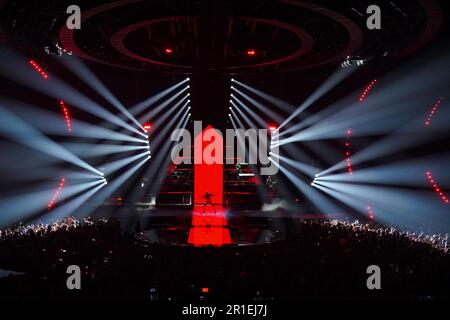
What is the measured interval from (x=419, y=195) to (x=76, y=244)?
42.4ft

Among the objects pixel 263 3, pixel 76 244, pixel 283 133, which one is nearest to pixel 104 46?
pixel 263 3

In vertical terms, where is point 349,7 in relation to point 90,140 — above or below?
above

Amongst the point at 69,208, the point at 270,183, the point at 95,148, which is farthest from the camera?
the point at 270,183

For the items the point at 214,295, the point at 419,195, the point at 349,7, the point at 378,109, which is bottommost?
the point at 214,295

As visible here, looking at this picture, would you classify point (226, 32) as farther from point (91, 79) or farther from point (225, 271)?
point (91, 79)

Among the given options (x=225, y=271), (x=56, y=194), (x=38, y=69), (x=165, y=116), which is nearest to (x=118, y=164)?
(x=165, y=116)

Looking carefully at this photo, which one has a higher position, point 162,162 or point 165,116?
point 165,116

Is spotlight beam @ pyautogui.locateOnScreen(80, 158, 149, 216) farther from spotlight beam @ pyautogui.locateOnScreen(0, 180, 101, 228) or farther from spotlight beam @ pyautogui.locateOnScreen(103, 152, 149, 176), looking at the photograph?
spotlight beam @ pyautogui.locateOnScreen(0, 180, 101, 228)

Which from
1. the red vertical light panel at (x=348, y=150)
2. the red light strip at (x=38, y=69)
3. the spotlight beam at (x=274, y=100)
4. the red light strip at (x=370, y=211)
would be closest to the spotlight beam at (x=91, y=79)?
the red light strip at (x=38, y=69)

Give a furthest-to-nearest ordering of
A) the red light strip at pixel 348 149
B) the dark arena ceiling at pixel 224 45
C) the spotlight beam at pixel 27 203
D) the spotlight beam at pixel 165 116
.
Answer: the spotlight beam at pixel 165 116 → the red light strip at pixel 348 149 → the spotlight beam at pixel 27 203 → the dark arena ceiling at pixel 224 45

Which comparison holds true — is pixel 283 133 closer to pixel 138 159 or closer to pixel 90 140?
pixel 138 159

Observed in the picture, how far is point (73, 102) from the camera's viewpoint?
59.3 ft

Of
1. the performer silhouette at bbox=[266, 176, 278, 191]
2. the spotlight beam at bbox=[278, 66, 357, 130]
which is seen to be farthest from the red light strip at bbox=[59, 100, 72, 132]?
the performer silhouette at bbox=[266, 176, 278, 191]

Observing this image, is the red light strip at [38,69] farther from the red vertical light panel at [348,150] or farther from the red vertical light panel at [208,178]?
the red vertical light panel at [348,150]
